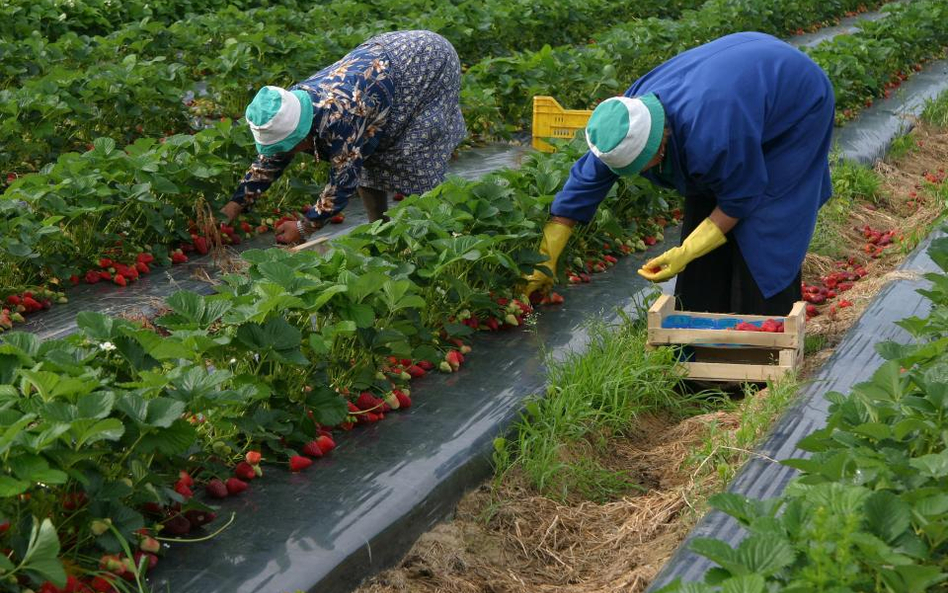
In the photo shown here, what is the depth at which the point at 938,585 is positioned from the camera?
206 centimetres

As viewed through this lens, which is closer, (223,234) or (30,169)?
(223,234)

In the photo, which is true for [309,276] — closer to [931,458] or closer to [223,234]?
[931,458]

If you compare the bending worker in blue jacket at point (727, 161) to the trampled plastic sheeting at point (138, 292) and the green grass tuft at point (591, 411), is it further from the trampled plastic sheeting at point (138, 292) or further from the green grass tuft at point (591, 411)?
the trampled plastic sheeting at point (138, 292)

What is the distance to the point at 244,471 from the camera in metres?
3.09

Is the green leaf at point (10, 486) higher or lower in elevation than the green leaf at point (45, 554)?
higher

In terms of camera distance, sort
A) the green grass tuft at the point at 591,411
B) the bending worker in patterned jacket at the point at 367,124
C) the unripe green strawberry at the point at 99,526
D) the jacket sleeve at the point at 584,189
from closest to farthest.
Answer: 1. the unripe green strawberry at the point at 99,526
2. the green grass tuft at the point at 591,411
3. the jacket sleeve at the point at 584,189
4. the bending worker in patterned jacket at the point at 367,124

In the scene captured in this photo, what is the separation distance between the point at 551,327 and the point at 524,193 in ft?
1.85

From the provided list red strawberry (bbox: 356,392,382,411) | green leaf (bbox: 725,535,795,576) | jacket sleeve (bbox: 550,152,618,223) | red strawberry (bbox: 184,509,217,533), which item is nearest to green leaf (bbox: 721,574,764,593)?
green leaf (bbox: 725,535,795,576)

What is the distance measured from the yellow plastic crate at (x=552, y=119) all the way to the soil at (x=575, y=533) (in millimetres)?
2907

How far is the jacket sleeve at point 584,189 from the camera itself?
4.20m

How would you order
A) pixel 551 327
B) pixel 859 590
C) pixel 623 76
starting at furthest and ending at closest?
pixel 623 76
pixel 551 327
pixel 859 590

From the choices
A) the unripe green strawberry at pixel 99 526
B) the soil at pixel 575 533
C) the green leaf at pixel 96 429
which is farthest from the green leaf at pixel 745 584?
the unripe green strawberry at pixel 99 526

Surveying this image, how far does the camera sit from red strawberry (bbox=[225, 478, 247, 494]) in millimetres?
3008

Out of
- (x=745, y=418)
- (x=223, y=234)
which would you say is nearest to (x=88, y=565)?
(x=745, y=418)
